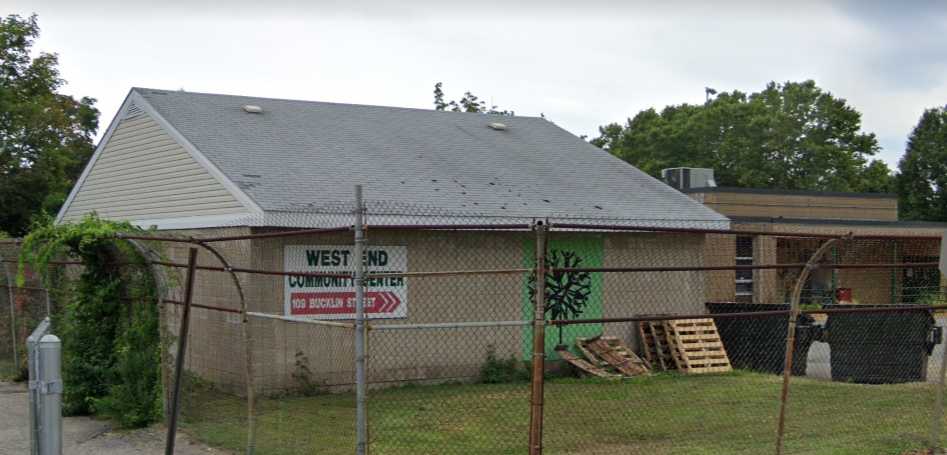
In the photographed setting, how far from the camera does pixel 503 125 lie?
22969 millimetres

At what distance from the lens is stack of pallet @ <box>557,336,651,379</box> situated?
16.8 m

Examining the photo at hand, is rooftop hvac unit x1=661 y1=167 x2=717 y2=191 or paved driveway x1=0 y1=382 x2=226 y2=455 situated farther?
rooftop hvac unit x1=661 y1=167 x2=717 y2=191

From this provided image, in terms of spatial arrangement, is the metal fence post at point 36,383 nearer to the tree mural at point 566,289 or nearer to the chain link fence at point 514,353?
the chain link fence at point 514,353

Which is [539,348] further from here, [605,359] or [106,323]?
[605,359]

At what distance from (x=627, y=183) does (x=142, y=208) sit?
9305 millimetres

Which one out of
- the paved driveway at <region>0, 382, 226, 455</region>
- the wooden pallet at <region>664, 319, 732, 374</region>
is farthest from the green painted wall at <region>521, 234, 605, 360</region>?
the paved driveway at <region>0, 382, 226, 455</region>

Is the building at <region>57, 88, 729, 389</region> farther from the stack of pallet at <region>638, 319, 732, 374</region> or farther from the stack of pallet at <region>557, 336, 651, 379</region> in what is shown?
the stack of pallet at <region>638, 319, 732, 374</region>

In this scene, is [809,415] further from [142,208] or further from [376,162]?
[142,208]

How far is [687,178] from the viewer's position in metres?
33.3

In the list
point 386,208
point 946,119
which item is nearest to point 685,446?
point 386,208

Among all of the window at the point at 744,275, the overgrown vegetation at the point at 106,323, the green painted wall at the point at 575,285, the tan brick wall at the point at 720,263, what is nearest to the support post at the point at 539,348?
the overgrown vegetation at the point at 106,323

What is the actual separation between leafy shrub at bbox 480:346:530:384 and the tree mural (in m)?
1.10

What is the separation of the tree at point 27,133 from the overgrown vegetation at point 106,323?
20.0 metres

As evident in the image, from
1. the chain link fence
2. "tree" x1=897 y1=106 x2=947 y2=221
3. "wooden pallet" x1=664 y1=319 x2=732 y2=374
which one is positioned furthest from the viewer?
"tree" x1=897 y1=106 x2=947 y2=221
